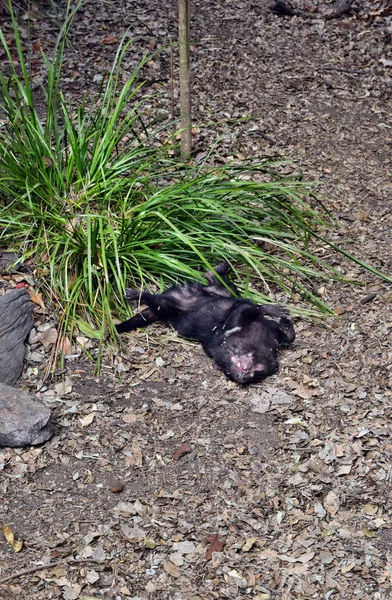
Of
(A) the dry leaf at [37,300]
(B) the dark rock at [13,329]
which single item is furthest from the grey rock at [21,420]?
(A) the dry leaf at [37,300]

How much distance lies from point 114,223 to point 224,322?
3.49 feet

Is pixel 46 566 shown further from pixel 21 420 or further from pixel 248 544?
pixel 248 544

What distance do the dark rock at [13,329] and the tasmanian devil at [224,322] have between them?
1.88ft

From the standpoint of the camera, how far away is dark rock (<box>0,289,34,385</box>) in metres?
4.41

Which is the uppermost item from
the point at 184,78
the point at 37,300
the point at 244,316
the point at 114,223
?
the point at 184,78

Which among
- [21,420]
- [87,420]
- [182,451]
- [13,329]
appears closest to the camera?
[21,420]

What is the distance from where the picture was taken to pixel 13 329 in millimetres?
4531

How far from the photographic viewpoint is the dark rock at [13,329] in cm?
441

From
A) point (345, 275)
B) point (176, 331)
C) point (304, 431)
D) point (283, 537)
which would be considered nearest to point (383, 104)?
point (345, 275)

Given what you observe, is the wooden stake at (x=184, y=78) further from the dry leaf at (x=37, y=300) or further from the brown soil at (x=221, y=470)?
the dry leaf at (x=37, y=300)

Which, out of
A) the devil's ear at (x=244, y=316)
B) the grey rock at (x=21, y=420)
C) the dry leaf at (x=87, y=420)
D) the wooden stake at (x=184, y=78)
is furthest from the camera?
the wooden stake at (x=184, y=78)

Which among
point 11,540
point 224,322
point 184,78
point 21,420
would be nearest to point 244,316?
point 224,322

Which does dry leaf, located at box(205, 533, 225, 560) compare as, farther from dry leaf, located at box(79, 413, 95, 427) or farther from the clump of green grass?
the clump of green grass

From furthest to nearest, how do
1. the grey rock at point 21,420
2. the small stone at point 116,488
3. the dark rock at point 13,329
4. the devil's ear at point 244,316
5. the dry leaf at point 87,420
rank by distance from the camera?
1. the devil's ear at point 244,316
2. the dark rock at point 13,329
3. the dry leaf at point 87,420
4. the grey rock at point 21,420
5. the small stone at point 116,488
